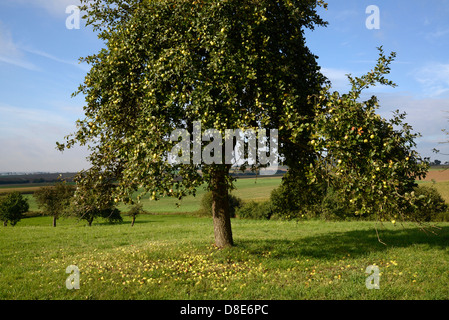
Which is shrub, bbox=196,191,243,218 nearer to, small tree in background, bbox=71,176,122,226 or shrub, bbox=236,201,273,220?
shrub, bbox=236,201,273,220

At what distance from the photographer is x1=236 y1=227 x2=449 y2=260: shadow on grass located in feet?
50.4

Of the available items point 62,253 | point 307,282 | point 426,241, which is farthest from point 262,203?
point 307,282

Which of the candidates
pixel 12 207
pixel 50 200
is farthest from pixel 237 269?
pixel 12 207

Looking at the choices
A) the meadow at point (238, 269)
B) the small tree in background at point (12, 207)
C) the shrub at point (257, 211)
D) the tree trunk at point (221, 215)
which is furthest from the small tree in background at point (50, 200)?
the tree trunk at point (221, 215)

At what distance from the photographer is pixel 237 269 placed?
1255 centimetres

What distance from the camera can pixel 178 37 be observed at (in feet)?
39.2

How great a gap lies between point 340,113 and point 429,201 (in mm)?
3934

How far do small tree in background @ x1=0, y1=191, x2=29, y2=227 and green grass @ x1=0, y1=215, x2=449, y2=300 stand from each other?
44456mm

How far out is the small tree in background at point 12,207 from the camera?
5600 cm

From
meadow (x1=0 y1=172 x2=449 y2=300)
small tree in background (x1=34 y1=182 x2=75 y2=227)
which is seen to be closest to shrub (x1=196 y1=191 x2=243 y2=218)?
small tree in background (x1=34 y1=182 x2=75 y2=227)

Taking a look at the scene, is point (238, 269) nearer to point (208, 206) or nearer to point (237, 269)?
point (237, 269)

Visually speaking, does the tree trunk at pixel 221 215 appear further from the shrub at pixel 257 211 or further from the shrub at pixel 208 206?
Result: the shrub at pixel 208 206

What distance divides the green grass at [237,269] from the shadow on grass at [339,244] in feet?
0.17
